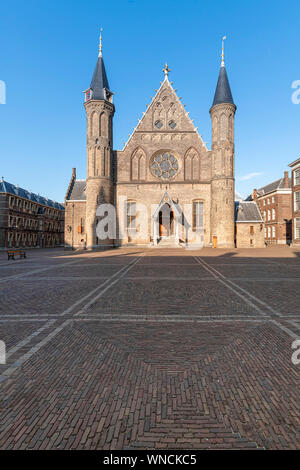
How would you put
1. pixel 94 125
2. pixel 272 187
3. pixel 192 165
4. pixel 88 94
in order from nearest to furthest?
pixel 94 125
pixel 88 94
pixel 192 165
pixel 272 187

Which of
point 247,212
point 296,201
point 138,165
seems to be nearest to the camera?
point 138,165

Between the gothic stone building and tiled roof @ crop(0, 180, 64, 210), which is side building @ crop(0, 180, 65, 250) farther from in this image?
the gothic stone building

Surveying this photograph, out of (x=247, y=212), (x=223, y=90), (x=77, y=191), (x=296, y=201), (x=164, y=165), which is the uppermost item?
(x=223, y=90)

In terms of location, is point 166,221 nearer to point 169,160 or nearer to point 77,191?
point 169,160

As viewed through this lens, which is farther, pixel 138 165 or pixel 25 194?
pixel 25 194

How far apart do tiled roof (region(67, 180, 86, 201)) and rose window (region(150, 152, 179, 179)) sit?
10.8 meters

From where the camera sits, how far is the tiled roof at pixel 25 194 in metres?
43.8

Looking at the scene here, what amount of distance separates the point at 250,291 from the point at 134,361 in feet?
19.3

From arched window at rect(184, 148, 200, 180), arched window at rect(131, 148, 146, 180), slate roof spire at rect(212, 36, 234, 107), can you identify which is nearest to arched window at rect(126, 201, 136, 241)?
arched window at rect(131, 148, 146, 180)

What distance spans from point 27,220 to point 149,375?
2105 inches

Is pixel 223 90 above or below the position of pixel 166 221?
above

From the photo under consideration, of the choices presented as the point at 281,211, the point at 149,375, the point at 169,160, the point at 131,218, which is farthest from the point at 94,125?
the point at 281,211

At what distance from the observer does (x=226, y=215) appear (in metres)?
33.3

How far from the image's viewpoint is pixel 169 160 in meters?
35.7
